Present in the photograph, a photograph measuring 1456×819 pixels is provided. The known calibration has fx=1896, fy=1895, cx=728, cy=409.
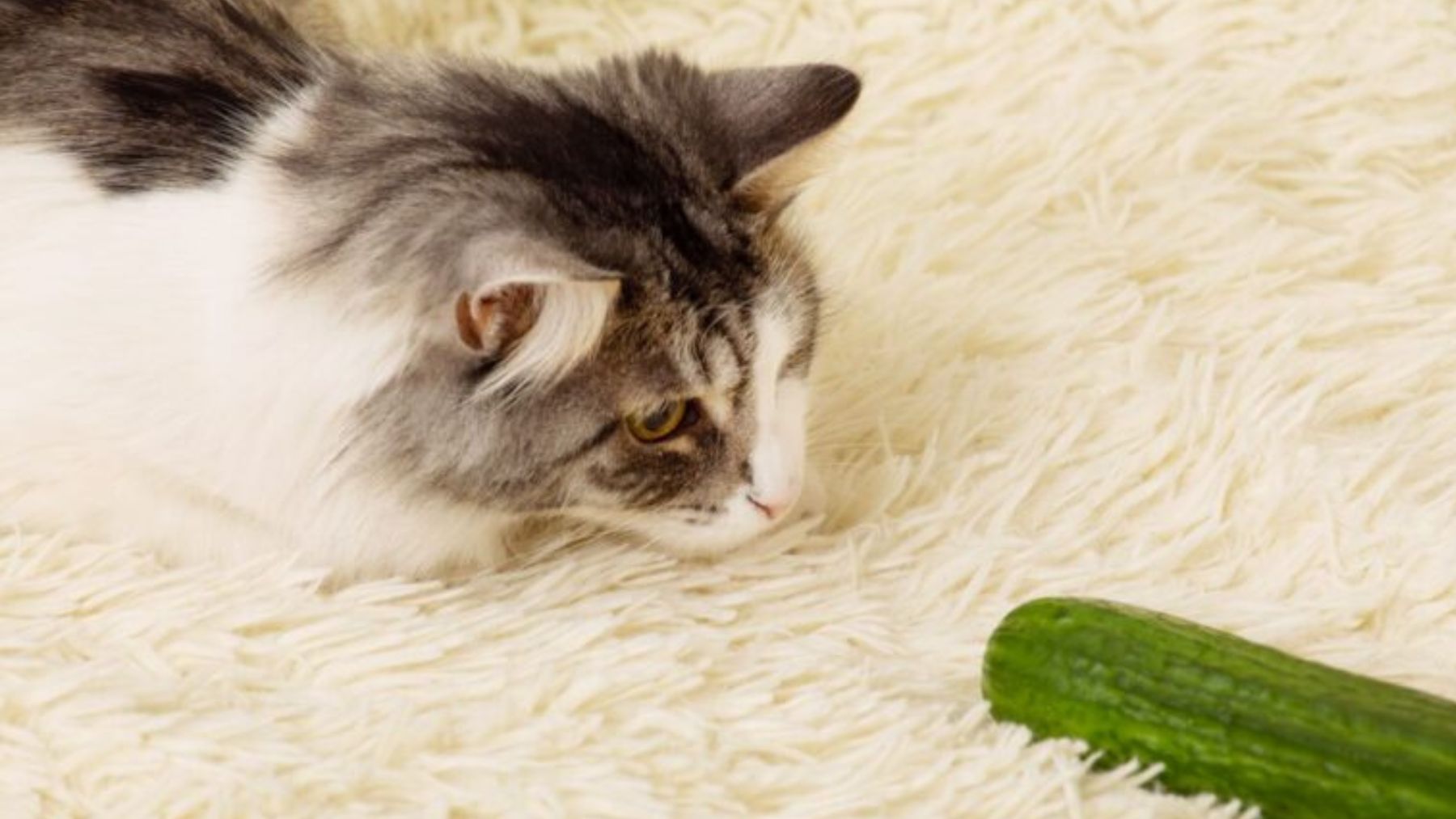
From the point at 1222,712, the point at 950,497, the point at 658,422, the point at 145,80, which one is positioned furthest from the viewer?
the point at 950,497

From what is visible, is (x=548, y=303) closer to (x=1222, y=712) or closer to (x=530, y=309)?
(x=530, y=309)

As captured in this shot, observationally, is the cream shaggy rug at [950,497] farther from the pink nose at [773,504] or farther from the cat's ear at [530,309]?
the cat's ear at [530,309]

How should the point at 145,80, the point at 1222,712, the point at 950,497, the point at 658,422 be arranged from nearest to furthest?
the point at 1222,712 < the point at 658,422 < the point at 145,80 < the point at 950,497

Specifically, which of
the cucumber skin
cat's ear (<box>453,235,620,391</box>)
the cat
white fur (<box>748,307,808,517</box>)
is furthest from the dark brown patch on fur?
the cucumber skin

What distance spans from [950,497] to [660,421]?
0.36 meters

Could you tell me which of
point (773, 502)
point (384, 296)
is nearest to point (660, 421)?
point (773, 502)

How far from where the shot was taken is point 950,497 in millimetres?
1725

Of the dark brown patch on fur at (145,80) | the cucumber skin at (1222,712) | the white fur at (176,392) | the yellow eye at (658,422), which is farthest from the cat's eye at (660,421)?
the dark brown patch on fur at (145,80)

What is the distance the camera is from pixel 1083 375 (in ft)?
6.09

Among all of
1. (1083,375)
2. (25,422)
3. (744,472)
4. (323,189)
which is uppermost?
(323,189)

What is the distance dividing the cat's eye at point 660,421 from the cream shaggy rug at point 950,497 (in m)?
0.16

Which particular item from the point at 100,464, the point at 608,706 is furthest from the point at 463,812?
the point at 100,464

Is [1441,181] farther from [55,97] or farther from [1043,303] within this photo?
[55,97]

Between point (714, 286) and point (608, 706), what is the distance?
332 mm
